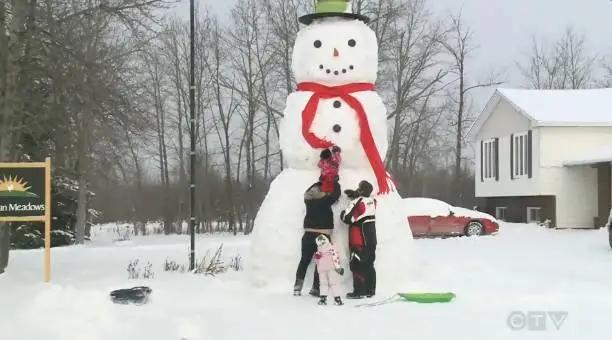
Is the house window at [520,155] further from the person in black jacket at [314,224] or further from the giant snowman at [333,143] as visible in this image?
the person in black jacket at [314,224]

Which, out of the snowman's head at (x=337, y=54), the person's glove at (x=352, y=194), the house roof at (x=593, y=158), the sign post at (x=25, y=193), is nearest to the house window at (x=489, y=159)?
the house roof at (x=593, y=158)

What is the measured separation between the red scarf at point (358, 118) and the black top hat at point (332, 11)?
3.27 feet

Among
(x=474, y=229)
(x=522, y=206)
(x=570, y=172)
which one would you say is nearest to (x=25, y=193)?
(x=474, y=229)

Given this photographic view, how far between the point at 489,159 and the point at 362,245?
22882mm

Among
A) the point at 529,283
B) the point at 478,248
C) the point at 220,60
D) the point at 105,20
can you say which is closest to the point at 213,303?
the point at 529,283

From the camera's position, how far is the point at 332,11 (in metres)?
9.83

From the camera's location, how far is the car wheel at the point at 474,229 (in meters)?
23.7

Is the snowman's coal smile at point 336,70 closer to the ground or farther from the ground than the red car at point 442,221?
farther from the ground

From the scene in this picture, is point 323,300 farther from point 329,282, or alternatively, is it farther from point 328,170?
point 328,170

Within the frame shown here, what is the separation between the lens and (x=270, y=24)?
112 feet

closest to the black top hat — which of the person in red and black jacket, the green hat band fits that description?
the green hat band

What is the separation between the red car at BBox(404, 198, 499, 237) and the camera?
2338cm

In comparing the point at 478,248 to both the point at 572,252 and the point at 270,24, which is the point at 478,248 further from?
the point at 270,24

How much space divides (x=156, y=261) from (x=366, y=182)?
570cm
